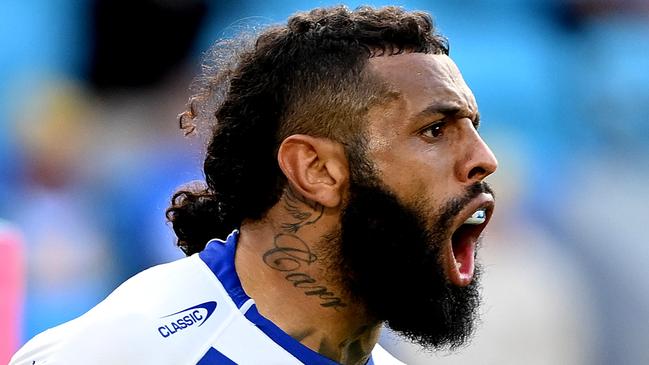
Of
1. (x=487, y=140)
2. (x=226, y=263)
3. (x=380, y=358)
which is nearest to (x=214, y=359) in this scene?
(x=226, y=263)

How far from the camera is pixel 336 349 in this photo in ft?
10.4

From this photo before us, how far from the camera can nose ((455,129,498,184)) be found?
3074mm

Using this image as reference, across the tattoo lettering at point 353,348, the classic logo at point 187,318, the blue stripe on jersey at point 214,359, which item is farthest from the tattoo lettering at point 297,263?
the blue stripe on jersey at point 214,359

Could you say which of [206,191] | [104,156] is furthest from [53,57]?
[206,191]

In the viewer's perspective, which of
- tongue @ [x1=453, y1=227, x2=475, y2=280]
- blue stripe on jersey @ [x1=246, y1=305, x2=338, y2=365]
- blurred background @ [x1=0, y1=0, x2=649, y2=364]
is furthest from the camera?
blurred background @ [x1=0, y1=0, x2=649, y2=364]

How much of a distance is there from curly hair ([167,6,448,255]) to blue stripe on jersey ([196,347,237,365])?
495mm

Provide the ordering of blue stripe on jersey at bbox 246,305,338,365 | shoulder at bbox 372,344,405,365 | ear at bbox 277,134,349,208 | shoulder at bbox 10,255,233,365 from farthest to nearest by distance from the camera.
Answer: shoulder at bbox 372,344,405,365 < ear at bbox 277,134,349,208 < blue stripe on jersey at bbox 246,305,338,365 < shoulder at bbox 10,255,233,365

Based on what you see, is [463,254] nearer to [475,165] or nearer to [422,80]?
[475,165]

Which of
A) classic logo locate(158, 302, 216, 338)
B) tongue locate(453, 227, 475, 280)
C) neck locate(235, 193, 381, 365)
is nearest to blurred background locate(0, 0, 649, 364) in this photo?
tongue locate(453, 227, 475, 280)

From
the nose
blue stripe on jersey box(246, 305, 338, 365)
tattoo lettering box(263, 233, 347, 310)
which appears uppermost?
the nose

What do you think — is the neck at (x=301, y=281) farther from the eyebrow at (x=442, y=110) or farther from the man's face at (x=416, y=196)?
the eyebrow at (x=442, y=110)

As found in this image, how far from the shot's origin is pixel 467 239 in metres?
3.30

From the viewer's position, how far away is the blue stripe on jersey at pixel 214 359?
288 cm

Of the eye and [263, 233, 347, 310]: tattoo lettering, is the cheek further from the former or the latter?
[263, 233, 347, 310]: tattoo lettering
